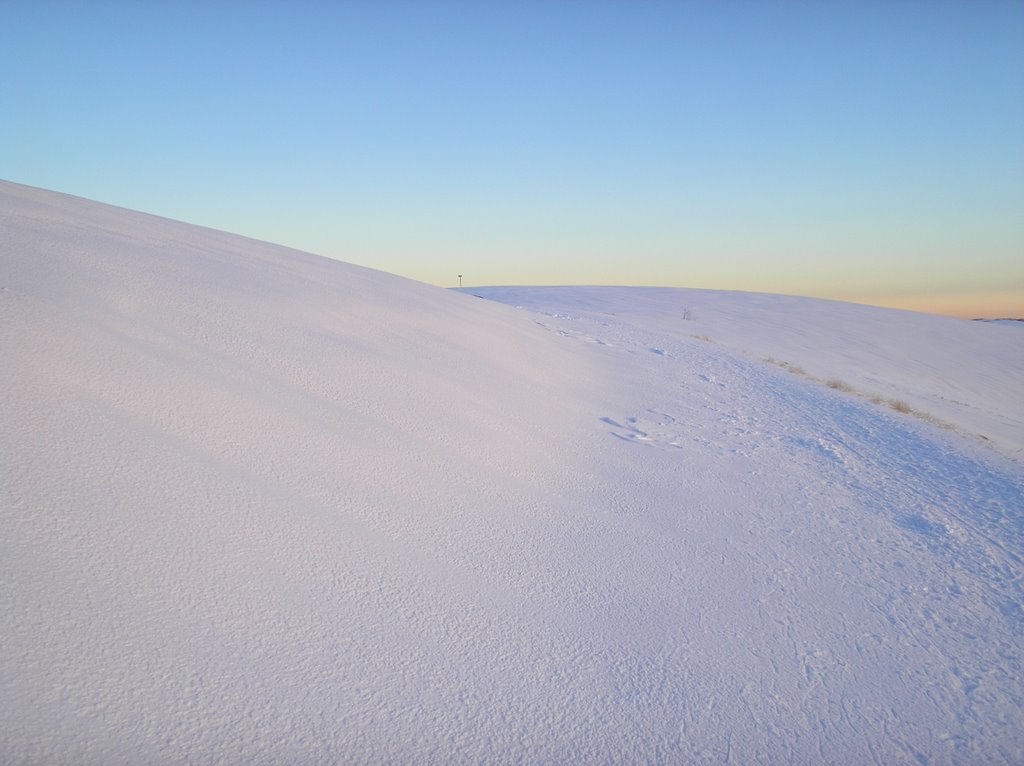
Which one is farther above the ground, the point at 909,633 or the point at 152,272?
the point at 152,272

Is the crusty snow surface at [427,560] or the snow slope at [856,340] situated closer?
the crusty snow surface at [427,560]

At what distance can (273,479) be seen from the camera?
3.97 meters

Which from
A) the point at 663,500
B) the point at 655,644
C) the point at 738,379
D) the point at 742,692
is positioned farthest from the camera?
the point at 738,379

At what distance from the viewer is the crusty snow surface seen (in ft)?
8.39

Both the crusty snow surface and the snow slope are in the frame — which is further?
the snow slope

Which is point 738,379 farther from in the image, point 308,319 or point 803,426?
point 308,319

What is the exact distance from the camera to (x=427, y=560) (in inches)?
144

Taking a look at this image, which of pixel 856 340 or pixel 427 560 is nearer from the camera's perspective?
pixel 427 560

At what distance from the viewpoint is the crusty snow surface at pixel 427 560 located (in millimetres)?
2557

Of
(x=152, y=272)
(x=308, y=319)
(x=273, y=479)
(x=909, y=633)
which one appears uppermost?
(x=152, y=272)

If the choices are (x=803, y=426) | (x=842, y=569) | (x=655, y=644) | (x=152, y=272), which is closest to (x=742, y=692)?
(x=655, y=644)

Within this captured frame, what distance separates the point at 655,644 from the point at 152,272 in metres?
6.32

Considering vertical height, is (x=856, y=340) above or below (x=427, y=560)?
below

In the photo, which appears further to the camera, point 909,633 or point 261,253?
point 261,253
